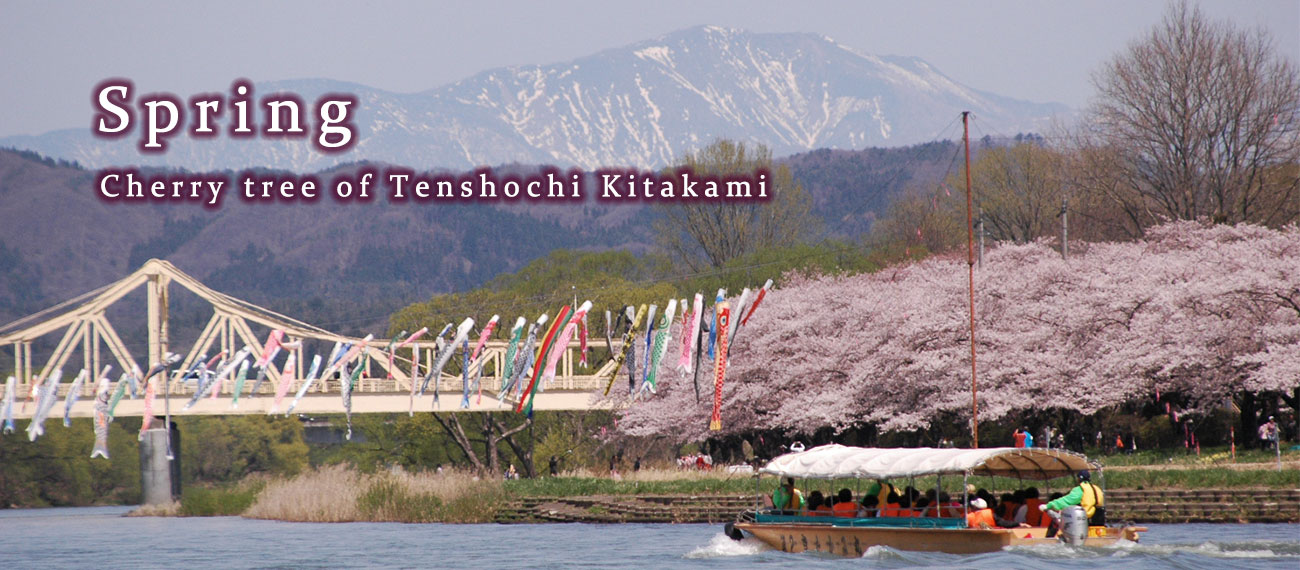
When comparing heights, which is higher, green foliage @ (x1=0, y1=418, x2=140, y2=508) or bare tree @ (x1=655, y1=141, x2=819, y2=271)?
bare tree @ (x1=655, y1=141, x2=819, y2=271)

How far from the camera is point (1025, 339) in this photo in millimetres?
58875

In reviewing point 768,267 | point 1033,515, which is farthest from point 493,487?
point 768,267

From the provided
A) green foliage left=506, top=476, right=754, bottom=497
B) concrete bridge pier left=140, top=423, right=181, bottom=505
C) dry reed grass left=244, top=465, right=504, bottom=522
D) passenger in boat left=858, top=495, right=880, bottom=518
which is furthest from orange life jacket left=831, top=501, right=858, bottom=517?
concrete bridge pier left=140, top=423, right=181, bottom=505

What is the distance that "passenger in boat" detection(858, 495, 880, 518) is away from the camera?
3456 centimetres

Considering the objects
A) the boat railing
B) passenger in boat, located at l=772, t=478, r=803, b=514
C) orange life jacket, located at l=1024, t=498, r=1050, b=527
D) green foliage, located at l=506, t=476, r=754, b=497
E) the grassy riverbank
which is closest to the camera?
orange life jacket, located at l=1024, t=498, r=1050, b=527

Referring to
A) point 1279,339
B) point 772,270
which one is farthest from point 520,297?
point 1279,339

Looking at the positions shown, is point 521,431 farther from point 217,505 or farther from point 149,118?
point 149,118

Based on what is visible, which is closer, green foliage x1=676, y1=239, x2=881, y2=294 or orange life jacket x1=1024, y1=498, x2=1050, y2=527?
orange life jacket x1=1024, y1=498, x2=1050, y2=527

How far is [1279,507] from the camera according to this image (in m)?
40.7

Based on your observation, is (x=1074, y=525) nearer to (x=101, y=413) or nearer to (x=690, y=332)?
(x=690, y=332)

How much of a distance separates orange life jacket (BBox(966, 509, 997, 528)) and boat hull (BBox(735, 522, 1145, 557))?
0.91ft

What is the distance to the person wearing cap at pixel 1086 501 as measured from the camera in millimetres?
30250

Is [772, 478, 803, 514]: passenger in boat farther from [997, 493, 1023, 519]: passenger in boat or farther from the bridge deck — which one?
the bridge deck

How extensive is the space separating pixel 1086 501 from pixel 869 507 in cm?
584
